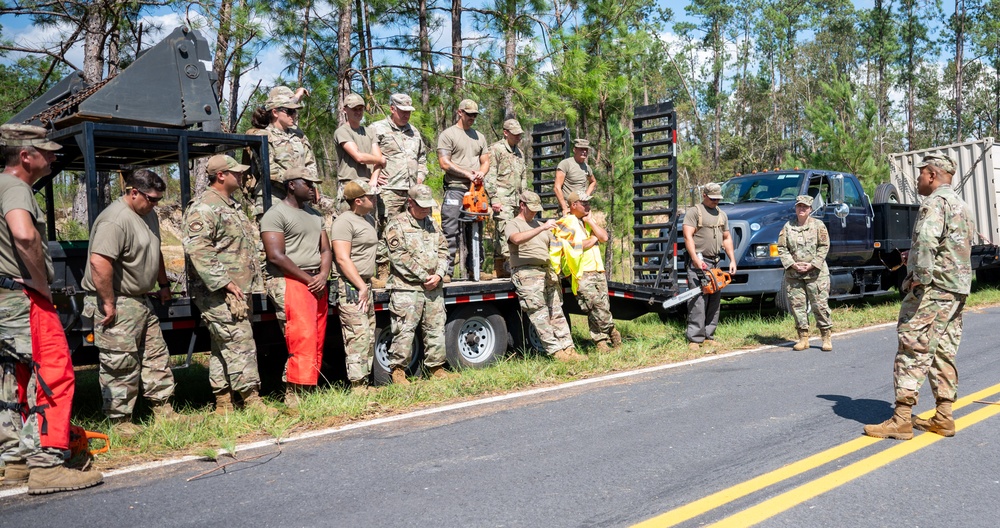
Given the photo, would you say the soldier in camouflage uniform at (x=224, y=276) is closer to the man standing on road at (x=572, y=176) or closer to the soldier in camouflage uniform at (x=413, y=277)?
the soldier in camouflage uniform at (x=413, y=277)

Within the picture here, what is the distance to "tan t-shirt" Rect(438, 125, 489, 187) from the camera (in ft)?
28.6

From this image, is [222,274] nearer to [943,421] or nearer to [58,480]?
[58,480]

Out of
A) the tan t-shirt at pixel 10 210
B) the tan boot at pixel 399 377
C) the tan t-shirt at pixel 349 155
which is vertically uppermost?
the tan t-shirt at pixel 349 155

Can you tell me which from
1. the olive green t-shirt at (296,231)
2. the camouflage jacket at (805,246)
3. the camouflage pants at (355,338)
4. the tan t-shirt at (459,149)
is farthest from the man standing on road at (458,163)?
the camouflage jacket at (805,246)

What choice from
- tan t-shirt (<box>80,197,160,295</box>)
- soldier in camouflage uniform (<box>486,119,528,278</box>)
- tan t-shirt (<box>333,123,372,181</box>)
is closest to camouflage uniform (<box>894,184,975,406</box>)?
soldier in camouflage uniform (<box>486,119,528,278</box>)

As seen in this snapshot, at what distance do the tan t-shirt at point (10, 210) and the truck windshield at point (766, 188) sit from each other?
10.0m

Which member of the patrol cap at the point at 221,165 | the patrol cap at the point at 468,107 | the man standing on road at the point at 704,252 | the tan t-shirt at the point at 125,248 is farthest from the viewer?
the man standing on road at the point at 704,252

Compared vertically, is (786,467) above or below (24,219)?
below

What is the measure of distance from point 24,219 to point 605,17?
35.2ft

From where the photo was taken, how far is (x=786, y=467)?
4719 mm

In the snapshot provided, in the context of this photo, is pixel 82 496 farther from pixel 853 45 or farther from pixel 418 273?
pixel 853 45

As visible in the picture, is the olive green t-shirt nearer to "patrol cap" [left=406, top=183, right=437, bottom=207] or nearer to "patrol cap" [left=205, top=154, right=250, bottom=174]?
"patrol cap" [left=205, top=154, right=250, bottom=174]

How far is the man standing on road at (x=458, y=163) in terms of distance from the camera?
28.6 ft

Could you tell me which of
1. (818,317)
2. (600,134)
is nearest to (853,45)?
(600,134)
